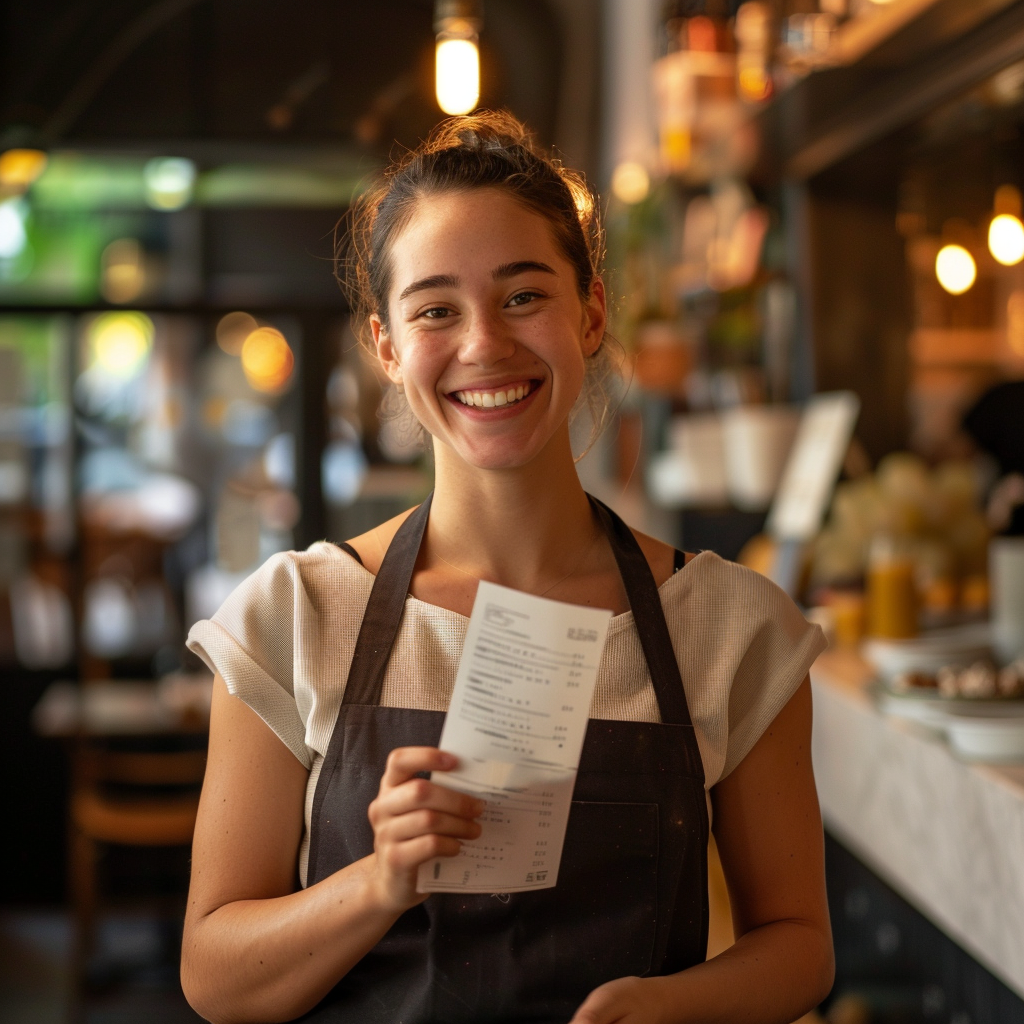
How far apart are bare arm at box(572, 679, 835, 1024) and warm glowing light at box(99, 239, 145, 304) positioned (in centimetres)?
574

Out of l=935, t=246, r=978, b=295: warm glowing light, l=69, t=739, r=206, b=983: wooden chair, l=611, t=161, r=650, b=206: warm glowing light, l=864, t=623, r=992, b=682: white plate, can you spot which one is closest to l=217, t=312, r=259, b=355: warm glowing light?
l=611, t=161, r=650, b=206: warm glowing light

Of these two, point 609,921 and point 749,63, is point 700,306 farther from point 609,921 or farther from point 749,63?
point 609,921

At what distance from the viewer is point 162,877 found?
5.52m

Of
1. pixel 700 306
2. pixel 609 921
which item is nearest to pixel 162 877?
pixel 700 306

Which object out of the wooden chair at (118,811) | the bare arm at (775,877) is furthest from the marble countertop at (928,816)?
the wooden chair at (118,811)

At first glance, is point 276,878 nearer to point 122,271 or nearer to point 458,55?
point 458,55

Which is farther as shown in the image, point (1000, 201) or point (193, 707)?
point (193, 707)

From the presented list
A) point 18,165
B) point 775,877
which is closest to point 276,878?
point 775,877

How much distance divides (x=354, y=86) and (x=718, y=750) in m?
3.86

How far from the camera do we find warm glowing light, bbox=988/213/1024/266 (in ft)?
10.3

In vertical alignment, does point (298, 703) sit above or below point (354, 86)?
below

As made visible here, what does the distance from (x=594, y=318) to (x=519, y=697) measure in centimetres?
57

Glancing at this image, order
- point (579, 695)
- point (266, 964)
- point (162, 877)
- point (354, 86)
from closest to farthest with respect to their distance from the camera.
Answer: point (579, 695)
point (266, 964)
point (354, 86)
point (162, 877)

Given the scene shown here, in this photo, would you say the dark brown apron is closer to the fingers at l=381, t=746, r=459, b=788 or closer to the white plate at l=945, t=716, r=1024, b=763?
the fingers at l=381, t=746, r=459, b=788
